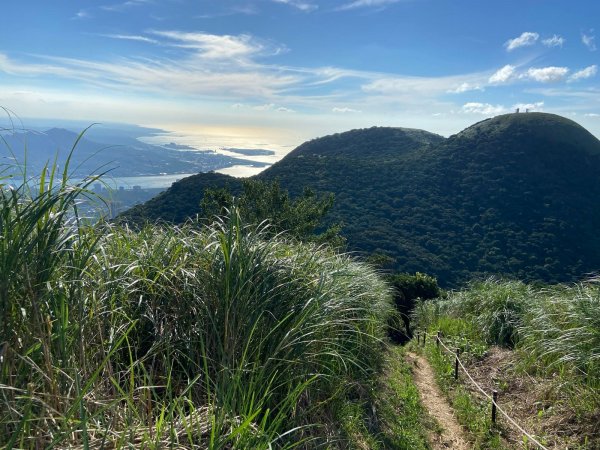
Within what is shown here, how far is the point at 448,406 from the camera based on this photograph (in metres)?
5.50

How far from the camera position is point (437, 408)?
5.43 meters

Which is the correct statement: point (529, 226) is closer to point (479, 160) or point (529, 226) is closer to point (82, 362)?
point (479, 160)

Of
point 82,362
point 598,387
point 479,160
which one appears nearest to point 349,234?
point 598,387

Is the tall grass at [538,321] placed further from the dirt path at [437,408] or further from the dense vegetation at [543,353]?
the dirt path at [437,408]

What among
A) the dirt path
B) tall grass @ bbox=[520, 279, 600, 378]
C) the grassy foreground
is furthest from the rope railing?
the grassy foreground

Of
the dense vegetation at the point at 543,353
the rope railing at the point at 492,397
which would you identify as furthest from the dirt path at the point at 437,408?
the rope railing at the point at 492,397

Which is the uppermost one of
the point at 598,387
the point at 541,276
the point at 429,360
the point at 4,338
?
the point at 4,338

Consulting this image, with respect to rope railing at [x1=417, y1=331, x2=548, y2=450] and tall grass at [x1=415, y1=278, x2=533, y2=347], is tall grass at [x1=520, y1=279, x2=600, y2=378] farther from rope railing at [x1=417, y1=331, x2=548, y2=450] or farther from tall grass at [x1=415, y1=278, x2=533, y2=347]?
rope railing at [x1=417, y1=331, x2=548, y2=450]

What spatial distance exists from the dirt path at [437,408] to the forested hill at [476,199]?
1935cm

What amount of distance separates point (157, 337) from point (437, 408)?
409 cm

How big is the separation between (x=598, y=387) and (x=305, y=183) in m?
45.2

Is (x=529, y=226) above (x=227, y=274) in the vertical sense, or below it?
below

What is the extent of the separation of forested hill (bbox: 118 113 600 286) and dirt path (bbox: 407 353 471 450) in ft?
63.5

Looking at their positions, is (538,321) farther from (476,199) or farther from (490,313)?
(476,199)
